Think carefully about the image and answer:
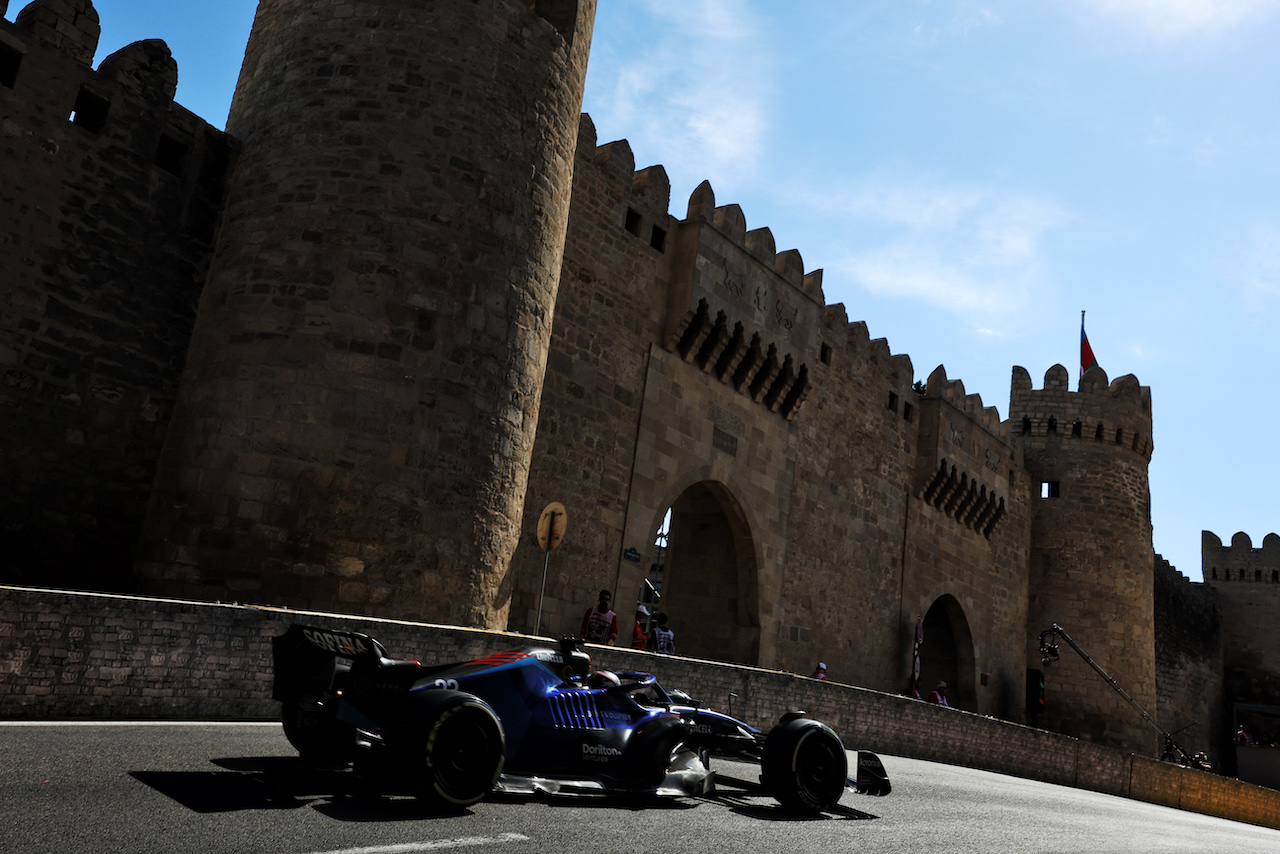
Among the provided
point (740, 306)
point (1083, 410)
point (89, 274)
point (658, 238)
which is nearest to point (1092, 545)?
point (1083, 410)

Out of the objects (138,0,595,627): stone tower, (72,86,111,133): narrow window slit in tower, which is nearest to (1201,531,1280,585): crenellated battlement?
(138,0,595,627): stone tower

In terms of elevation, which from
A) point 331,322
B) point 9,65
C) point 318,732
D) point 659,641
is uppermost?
point 9,65

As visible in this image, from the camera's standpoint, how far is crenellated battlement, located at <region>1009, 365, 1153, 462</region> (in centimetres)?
2597

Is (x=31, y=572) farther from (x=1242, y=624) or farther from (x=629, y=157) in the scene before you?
(x=1242, y=624)

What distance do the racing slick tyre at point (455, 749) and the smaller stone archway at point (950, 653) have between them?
60.9 feet

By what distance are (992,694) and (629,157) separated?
15414 millimetres

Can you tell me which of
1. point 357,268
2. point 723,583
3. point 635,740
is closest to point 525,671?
point 635,740

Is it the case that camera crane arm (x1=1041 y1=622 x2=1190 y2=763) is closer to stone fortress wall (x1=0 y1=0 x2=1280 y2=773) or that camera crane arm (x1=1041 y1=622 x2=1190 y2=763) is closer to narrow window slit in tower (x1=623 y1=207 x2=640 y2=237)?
stone fortress wall (x1=0 y1=0 x2=1280 y2=773)

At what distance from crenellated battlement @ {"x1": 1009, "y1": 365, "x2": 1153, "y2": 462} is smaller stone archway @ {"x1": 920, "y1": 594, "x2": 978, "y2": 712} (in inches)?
252

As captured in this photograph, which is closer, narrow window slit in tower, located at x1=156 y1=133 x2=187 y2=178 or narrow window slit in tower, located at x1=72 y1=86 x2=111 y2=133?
narrow window slit in tower, located at x1=72 y1=86 x2=111 y2=133

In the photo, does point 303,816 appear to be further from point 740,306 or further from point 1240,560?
point 1240,560

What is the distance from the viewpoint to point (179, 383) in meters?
9.79

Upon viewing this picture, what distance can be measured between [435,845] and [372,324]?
20.2 ft

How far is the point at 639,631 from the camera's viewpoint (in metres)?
12.8
